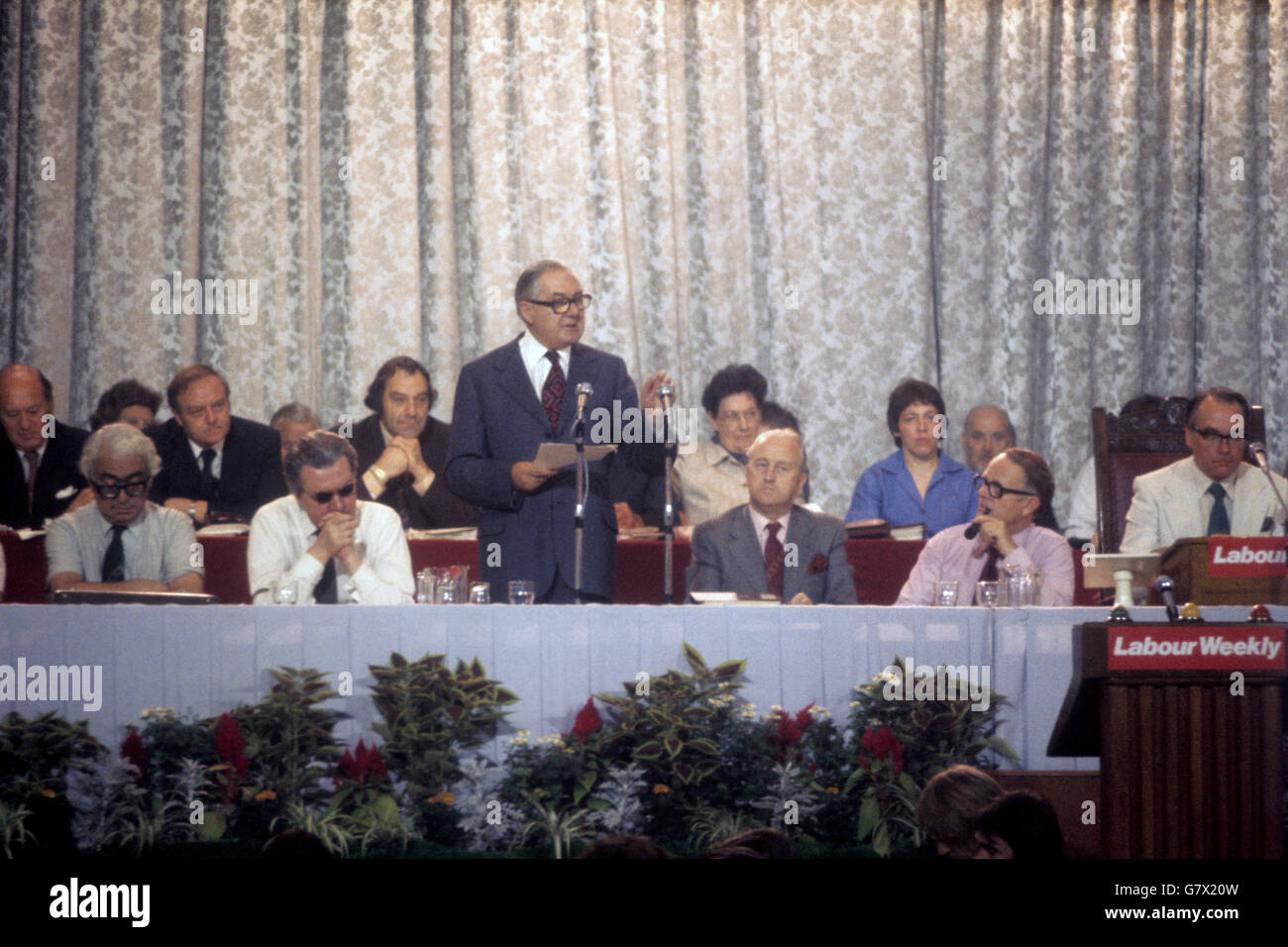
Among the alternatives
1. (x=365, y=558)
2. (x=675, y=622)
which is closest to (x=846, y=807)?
(x=675, y=622)

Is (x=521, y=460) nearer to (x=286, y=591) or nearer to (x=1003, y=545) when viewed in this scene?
(x=286, y=591)

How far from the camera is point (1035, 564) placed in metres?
4.48

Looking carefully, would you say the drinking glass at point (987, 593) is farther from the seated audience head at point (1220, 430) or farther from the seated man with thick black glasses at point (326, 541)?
the seated man with thick black glasses at point (326, 541)

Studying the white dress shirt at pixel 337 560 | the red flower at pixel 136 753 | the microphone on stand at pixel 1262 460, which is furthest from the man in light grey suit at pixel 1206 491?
the red flower at pixel 136 753

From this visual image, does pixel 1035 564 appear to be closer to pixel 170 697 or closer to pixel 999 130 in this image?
pixel 170 697

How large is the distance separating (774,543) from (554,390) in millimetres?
767

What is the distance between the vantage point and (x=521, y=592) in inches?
157

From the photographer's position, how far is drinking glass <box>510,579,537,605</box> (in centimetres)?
397

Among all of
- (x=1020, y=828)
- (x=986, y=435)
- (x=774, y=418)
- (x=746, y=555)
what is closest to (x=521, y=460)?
(x=746, y=555)

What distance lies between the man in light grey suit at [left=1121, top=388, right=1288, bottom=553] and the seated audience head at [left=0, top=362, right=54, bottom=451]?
3.80 metres

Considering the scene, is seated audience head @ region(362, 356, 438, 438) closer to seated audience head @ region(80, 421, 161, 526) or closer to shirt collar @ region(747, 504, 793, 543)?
seated audience head @ region(80, 421, 161, 526)

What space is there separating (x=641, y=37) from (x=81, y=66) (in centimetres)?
256

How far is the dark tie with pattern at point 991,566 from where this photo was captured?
177 inches

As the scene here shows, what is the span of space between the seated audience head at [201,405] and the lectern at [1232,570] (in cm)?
330
